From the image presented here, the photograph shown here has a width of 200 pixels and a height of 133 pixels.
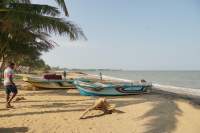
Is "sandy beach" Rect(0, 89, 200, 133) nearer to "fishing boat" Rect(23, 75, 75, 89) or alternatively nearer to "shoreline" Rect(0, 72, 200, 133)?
"shoreline" Rect(0, 72, 200, 133)

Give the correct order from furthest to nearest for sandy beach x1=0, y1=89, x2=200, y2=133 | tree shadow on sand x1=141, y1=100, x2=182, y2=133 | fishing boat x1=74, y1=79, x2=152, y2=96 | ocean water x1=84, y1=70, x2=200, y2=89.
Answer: ocean water x1=84, y1=70, x2=200, y2=89 < fishing boat x1=74, y1=79, x2=152, y2=96 < tree shadow on sand x1=141, y1=100, x2=182, y2=133 < sandy beach x1=0, y1=89, x2=200, y2=133

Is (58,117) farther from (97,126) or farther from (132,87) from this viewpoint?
(132,87)

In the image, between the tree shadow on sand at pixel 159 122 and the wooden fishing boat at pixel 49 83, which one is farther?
the wooden fishing boat at pixel 49 83

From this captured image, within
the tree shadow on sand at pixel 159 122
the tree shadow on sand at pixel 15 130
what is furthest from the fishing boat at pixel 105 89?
the tree shadow on sand at pixel 15 130

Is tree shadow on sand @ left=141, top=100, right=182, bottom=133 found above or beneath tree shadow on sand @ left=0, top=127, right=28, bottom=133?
beneath

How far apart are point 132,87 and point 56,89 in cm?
520

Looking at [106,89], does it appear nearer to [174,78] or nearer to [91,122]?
[91,122]

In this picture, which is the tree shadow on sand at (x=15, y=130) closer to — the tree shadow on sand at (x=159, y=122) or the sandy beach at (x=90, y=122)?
the sandy beach at (x=90, y=122)

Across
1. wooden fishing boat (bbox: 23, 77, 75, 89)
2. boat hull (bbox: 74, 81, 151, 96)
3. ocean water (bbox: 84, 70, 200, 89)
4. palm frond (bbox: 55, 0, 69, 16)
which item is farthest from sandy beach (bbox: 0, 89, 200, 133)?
ocean water (bbox: 84, 70, 200, 89)

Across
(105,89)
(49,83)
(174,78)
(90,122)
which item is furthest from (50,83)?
(174,78)

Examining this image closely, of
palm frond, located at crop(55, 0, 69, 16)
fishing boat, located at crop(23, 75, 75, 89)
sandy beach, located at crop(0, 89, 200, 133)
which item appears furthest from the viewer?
fishing boat, located at crop(23, 75, 75, 89)

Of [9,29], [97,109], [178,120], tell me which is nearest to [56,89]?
[9,29]

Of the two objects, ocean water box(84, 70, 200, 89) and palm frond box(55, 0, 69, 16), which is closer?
palm frond box(55, 0, 69, 16)

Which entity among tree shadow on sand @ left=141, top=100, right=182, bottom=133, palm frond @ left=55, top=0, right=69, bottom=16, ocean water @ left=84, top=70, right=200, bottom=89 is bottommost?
ocean water @ left=84, top=70, right=200, bottom=89
